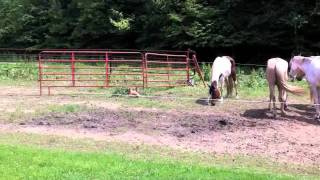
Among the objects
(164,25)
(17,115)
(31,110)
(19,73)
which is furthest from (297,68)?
(164,25)

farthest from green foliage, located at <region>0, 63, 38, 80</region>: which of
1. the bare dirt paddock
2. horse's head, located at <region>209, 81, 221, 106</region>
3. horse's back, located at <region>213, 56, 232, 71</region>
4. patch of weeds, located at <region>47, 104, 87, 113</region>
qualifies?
horse's head, located at <region>209, 81, 221, 106</region>

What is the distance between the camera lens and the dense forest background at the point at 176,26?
27984mm

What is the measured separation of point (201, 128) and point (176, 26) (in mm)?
21272

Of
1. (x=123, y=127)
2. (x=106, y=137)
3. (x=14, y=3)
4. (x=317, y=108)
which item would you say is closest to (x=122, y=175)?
(x=106, y=137)

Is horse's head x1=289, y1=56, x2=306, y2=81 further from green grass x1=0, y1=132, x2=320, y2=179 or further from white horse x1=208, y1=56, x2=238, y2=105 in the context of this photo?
green grass x1=0, y1=132, x2=320, y2=179

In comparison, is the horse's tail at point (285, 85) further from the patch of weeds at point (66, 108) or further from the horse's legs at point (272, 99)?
the patch of weeds at point (66, 108)

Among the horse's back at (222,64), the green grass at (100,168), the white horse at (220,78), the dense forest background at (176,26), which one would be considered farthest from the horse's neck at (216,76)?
the dense forest background at (176,26)

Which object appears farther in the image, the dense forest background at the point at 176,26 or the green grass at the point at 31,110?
the dense forest background at the point at 176,26

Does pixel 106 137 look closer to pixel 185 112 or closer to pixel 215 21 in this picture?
pixel 185 112

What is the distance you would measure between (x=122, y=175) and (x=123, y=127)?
3.97 m

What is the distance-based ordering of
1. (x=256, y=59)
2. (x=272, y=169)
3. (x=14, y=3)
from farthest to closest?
(x=14, y=3) → (x=256, y=59) → (x=272, y=169)

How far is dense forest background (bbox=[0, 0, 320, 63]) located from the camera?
28.0m

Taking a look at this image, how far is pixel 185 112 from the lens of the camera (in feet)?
42.0

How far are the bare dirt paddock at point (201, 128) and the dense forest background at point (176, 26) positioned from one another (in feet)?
49.9
